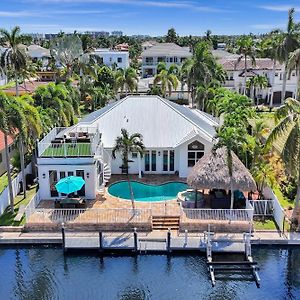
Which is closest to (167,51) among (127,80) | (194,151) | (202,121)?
(127,80)

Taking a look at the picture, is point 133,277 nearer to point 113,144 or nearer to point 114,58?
point 113,144

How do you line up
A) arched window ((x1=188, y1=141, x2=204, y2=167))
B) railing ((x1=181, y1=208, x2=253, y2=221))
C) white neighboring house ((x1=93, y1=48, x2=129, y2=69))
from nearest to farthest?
railing ((x1=181, y1=208, x2=253, y2=221)) < arched window ((x1=188, y1=141, x2=204, y2=167)) < white neighboring house ((x1=93, y1=48, x2=129, y2=69))

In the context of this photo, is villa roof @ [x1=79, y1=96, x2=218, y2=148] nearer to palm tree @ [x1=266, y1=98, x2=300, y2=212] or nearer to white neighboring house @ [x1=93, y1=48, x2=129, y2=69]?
palm tree @ [x1=266, y1=98, x2=300, y2=212]

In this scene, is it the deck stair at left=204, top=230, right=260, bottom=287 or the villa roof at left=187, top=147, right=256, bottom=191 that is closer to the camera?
the deck stair at left=204, top=230, right=260, bottom=287

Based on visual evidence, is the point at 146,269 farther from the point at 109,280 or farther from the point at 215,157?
the point at 215,157

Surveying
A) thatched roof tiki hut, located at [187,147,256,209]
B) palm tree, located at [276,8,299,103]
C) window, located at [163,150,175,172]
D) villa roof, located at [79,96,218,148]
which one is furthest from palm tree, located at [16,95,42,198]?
palm tree, located at [276,8,299,103]

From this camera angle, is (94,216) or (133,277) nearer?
(133,277)

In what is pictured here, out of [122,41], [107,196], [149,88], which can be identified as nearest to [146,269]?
[107,196]
